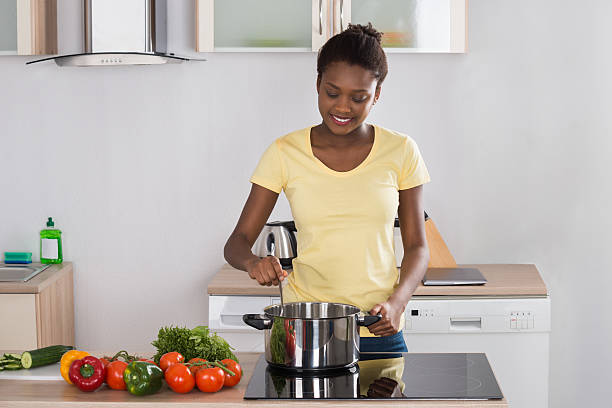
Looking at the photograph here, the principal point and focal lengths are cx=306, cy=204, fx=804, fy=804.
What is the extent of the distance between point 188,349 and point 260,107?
180 cm

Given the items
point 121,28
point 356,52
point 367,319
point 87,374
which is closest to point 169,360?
point 87,374

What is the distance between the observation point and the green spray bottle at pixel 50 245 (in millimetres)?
3324

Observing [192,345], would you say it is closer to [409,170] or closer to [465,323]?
[409,170]

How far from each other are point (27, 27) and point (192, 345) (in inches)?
75.8

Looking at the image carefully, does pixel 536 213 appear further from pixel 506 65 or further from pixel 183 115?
pixel 183 115

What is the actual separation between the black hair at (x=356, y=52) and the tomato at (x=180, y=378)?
767 millimetres

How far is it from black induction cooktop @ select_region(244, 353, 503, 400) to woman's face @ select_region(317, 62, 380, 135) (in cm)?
55

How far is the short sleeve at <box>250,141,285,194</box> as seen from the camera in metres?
1.92

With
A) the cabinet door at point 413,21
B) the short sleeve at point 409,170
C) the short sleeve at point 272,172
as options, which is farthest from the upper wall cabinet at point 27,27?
the short sleeve at point 409,170

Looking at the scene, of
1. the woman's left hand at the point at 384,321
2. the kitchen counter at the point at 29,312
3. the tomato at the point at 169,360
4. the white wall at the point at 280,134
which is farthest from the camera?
the white wall at the point at 280,134

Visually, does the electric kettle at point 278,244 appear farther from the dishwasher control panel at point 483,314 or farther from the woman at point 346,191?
the woman at point 346,191

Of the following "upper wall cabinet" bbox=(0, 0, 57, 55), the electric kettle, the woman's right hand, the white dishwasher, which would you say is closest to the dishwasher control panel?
the white dishwasher

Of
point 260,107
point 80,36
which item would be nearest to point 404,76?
point 260,107

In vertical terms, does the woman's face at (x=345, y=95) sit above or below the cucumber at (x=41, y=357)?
above
